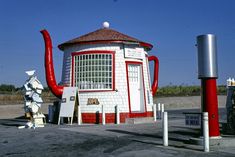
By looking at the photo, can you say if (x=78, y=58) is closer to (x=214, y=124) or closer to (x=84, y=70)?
(x=84, y=70)

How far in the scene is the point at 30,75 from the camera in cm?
1678

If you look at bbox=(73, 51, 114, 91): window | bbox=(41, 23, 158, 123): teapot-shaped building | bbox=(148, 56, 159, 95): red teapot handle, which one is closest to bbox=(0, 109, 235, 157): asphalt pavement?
bbox=(41, 23, 158, 123): teapot-shaped building

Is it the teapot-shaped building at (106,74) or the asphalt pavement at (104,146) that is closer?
the asphalt pavement at (104,146)

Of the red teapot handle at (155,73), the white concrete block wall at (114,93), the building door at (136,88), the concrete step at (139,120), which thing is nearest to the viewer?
the concrete step at (139,120)

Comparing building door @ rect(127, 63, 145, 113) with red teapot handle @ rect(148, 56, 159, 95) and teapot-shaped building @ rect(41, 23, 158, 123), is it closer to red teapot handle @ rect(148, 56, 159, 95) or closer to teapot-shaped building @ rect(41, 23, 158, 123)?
teapot-shaped building @ rect(41, 23, 158, 123)

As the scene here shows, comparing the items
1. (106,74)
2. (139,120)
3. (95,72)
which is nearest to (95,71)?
(95,72)

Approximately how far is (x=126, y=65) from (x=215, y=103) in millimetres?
8864

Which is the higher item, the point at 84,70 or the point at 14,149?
the point at 84,70

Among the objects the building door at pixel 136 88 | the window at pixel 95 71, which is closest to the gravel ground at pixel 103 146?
the window at pixel 95 71

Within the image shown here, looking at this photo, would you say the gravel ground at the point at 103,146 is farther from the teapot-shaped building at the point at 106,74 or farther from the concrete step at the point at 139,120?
the teapot-shaped building at the point at 106,74

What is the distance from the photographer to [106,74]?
18.6 metres

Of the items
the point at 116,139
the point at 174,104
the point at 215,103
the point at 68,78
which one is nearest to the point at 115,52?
the point at 68,78

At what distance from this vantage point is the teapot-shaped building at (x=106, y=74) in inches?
728

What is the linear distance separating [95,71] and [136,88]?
96.5 inches
